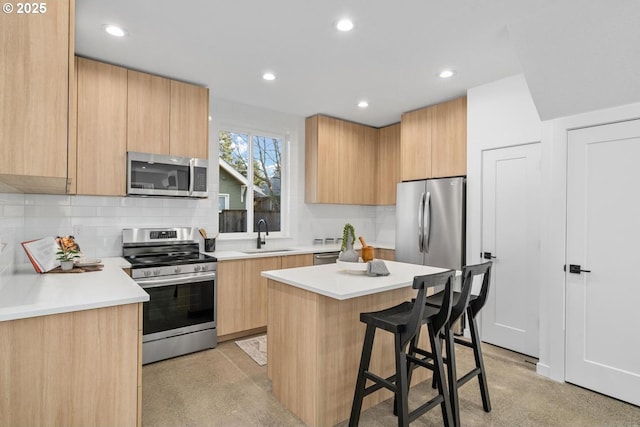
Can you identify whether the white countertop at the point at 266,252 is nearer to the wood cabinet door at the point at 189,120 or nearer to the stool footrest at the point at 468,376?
the wood cabinet door at the point at 189,120

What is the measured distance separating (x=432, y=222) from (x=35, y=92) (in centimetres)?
362

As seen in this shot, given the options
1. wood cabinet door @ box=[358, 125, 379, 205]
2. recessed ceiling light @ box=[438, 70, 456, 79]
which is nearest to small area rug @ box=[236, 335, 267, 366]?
wood cabinet door @ box=[358, 125, 379, 205]

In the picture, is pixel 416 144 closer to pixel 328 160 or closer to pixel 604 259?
pixel 328 160

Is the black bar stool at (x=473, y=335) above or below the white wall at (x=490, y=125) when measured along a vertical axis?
below

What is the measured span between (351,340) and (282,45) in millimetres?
2338

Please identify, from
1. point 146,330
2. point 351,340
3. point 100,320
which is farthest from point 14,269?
point 351,340

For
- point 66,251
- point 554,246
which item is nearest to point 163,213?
point 66,251

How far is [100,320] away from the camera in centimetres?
169

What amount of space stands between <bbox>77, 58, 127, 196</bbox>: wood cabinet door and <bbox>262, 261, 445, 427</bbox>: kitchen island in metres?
1.88

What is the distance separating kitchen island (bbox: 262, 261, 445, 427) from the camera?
2.14 metres

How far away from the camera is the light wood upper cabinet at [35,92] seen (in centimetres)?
142

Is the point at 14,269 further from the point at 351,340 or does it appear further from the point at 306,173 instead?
the point at 306,173

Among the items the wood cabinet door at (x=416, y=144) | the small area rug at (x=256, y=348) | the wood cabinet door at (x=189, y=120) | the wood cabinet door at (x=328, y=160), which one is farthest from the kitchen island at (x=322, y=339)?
the wood cabinet door at (x=328, y=160)

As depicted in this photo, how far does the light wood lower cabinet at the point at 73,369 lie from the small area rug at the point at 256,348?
150 cm
